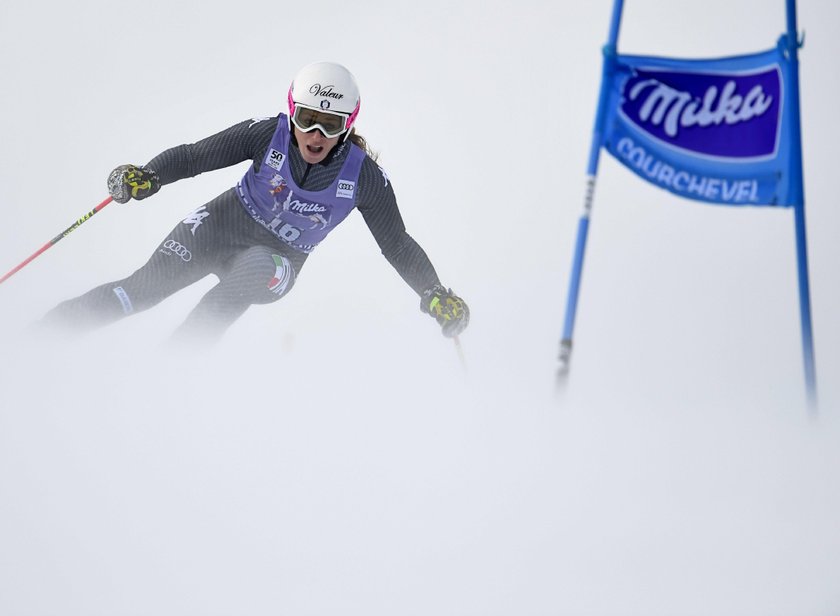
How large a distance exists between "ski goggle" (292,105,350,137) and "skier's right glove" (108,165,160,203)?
71 cm

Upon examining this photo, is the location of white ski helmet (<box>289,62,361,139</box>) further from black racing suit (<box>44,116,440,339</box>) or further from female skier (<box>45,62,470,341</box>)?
black racing suit (<box>44,116,440,339</box>)

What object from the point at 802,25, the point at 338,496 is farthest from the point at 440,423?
the point at 802,25

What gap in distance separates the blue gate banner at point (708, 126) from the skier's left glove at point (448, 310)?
1.47 m

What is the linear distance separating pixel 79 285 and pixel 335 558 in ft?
16.5

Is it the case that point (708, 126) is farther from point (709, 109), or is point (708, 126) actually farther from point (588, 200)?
point (588, 200)

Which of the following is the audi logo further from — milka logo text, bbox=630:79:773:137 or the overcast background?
milka logo text, bbox=630:79:773:137

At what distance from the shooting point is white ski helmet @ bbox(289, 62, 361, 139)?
4539 millimetres

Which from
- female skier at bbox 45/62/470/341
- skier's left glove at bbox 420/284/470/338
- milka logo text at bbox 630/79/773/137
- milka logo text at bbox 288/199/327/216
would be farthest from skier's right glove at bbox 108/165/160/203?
milka logo text at bbox 630/79/773/137

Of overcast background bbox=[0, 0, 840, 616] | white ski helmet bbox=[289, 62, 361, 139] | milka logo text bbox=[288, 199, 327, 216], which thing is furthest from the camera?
milka logo text bbox=[288, 199, 327, 216]

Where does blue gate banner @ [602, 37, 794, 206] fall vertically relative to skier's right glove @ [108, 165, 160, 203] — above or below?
below

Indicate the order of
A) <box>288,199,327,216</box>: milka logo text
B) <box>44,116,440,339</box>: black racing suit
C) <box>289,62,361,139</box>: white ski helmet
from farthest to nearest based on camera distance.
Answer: <box>288,199,327,216</box>: milka logo text
<box>44,116,440,339</box>: black racing suit
<box>289,62,361,139</box>: white ski helmet

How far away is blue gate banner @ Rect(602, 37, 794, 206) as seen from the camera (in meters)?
3.58

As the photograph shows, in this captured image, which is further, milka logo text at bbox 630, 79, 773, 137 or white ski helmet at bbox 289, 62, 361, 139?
white ski helmet at bbox 289, 62, 361, 139

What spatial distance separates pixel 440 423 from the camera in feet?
13.5
